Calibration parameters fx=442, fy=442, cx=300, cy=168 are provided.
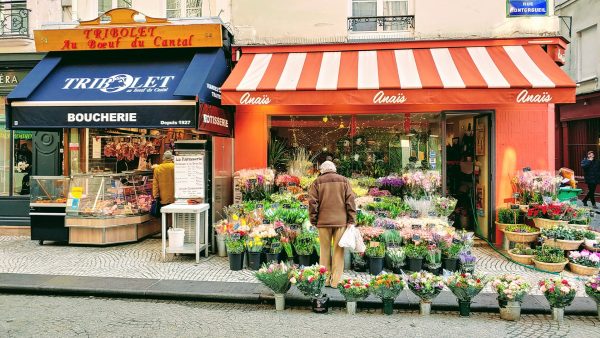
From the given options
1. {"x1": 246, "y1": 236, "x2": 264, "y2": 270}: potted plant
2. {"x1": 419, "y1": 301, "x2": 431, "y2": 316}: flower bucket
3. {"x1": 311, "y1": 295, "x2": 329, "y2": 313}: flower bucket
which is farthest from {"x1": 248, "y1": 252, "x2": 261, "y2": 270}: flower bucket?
{"x1": 419, "y1": 301, "x2": 431, "y2": 316}: flower bucket

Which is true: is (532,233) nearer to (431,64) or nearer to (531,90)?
(531,90)

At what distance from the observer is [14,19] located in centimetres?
1086

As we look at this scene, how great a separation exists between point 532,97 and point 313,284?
5333 mm

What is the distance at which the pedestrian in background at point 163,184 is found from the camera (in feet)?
31.7

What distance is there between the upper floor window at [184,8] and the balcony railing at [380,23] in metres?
3.63

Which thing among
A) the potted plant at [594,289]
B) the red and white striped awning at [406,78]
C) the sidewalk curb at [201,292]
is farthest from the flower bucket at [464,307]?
the red and white striped awning at [406,78]

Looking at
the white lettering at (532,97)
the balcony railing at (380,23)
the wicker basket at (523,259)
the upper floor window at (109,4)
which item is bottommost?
the wicker basket at (523,259)

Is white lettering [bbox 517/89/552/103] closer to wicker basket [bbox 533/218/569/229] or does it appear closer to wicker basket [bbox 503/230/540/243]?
wicker basket [bbox 533/218/569/229]

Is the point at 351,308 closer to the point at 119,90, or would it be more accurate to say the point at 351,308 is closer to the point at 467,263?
the point at 467,263

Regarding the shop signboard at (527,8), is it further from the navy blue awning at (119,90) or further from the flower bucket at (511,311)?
the flower bucket at (511,311)

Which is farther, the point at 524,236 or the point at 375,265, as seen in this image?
the point at 524,236

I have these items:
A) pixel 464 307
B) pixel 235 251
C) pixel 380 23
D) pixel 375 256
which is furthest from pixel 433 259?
pixel 380 23

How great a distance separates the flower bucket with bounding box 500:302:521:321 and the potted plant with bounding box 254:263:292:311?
274 centimetres

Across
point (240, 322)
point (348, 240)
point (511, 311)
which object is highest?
point (348, 240)
